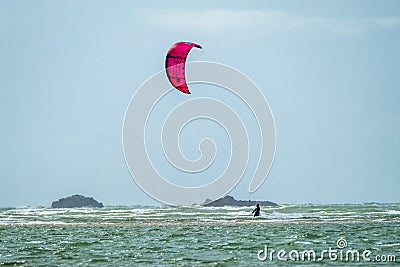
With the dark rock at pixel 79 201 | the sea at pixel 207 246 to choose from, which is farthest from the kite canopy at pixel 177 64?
the dark rock at pixel 79 201

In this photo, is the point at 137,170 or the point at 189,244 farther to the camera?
the point at 137,170

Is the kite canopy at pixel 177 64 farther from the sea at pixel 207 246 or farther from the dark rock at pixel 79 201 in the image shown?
the dark rock at pixel 79 201

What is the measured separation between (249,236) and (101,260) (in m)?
9.23

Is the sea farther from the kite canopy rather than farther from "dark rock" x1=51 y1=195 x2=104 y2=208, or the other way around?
"dark rock" x1=51 y1=195 x2=104 y2=208

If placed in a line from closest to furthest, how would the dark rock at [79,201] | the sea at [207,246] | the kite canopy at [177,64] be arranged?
the sea at [207,246]
the kite canopy at [177,64]
the dark rock at [79,201]

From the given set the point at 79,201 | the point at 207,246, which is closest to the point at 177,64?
the point at 207,246

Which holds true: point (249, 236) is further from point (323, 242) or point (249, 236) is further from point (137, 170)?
point (137, 170)

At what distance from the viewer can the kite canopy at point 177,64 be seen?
3438 centimetres

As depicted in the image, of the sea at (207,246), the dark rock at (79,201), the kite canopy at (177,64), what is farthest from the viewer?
the dark rock at (79,201)

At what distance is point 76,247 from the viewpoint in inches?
1054

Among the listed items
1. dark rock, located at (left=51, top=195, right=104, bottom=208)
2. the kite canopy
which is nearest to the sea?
the kite canopy

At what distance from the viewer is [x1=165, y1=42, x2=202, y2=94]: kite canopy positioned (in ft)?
113

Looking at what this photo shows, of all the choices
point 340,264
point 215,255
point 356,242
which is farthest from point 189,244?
point 340,264

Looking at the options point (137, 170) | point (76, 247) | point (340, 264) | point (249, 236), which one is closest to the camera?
point (340, 264)
